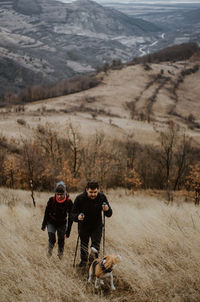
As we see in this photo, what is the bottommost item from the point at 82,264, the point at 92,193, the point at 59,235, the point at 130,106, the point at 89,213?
the point at 130,106

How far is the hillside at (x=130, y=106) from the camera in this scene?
50791 mm

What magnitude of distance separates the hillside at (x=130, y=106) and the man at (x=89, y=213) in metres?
34.9

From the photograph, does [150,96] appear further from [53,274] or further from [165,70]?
[53,274]

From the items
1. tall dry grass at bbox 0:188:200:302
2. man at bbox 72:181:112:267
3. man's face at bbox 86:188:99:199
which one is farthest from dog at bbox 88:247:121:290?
man's face at bbox 86:188:99:199

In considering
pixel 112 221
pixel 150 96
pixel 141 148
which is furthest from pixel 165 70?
pixel 112 221

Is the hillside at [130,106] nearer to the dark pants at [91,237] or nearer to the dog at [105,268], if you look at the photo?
the dark pants at [91,237]

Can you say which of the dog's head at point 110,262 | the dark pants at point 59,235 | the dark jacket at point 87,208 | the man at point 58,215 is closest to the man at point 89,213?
the dark jacket at point 87,208

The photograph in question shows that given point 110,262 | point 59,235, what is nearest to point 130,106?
point 59,235

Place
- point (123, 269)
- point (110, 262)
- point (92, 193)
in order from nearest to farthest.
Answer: point (110, 262) < point (123, 269) < point (92, 193)

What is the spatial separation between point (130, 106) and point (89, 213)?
94.1 m

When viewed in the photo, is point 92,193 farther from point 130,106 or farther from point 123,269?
point 130,106

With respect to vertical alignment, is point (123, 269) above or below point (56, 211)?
below

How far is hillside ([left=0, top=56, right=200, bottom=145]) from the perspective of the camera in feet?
167

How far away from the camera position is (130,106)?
314ft
